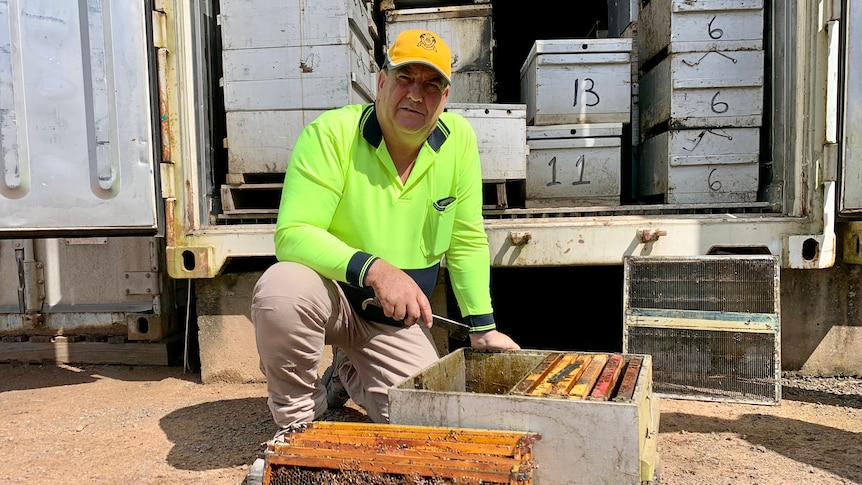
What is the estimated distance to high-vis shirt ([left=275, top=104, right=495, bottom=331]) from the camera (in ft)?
6.81

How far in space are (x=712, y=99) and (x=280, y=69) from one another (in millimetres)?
2520

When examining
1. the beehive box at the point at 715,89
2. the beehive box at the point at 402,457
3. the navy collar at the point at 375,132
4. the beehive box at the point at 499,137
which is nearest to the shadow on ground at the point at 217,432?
the beehive box at the point at 402,457

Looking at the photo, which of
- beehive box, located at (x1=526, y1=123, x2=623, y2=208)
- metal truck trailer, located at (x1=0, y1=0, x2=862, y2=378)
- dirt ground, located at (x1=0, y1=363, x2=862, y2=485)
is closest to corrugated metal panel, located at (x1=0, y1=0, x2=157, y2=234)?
metal truck trailer, located at (x1=0, y1=0, x2=862, y2=378)

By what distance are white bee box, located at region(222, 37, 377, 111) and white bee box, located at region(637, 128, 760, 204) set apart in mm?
1979

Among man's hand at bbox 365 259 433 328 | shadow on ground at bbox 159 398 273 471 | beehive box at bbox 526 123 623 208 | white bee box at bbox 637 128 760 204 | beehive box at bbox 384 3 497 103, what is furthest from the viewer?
beehive box at bbox 384 3 497 103

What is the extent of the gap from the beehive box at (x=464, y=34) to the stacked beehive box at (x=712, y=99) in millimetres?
1194

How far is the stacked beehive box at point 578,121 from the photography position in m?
3.62

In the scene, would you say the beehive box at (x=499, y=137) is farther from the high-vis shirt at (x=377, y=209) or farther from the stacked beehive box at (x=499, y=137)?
the high-vis shirt at (x=377, y=209)

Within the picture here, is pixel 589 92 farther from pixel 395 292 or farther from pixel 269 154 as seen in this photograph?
pixel 395 292

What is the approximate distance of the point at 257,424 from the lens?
2.78 m

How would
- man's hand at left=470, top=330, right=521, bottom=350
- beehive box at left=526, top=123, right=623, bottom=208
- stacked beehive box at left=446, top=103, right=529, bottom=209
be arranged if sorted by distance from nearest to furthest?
man's hand at left=470, top=330, right=521, bottom=350, stacked beehive box at left=446, top=103, right=529, bottom=209, beehive box at left=526, top=123, right=623, bottom=208

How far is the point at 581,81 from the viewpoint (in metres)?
3.71

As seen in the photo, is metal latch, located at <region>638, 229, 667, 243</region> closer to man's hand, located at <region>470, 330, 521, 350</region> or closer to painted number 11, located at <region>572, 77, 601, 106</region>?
painted number 11, located at <region>572, 77, 601, 106</region>

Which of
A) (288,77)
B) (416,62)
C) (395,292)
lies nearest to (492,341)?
(395,292)
